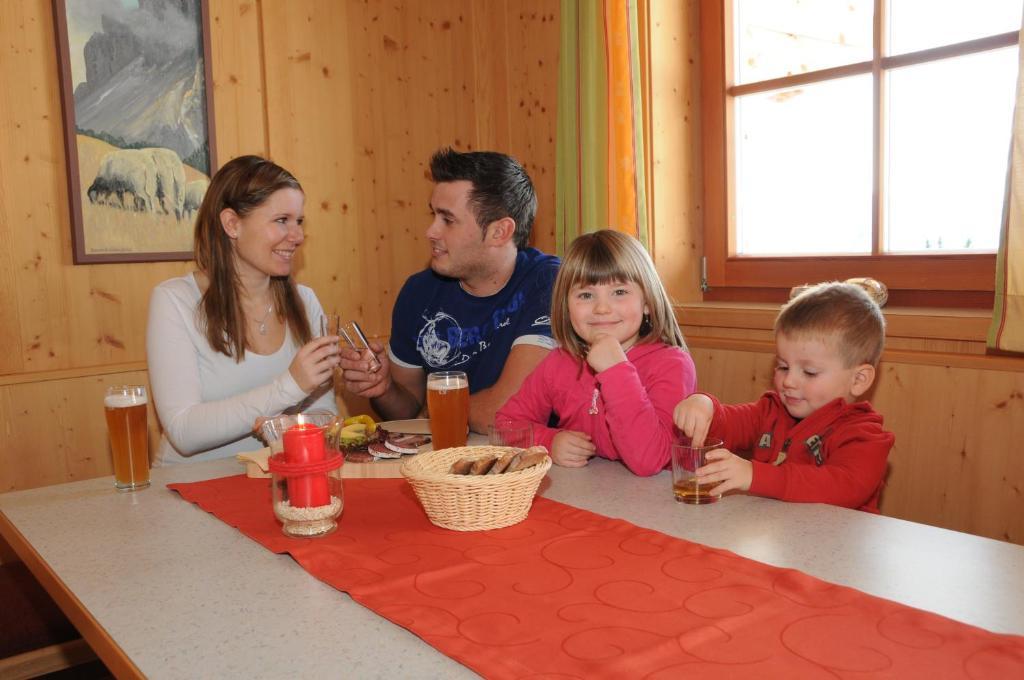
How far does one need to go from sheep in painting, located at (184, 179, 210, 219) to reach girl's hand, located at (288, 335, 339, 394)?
139cm

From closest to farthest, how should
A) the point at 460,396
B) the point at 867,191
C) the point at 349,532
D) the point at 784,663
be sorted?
the point at 784,663 < the point at 349,532 < the point at 460,396 < the point at 867,191

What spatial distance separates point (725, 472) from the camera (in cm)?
125

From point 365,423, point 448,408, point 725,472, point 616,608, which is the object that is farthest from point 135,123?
point 616,608

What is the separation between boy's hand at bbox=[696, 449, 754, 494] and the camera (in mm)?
1251

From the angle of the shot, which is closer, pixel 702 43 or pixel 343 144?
pixel 702 43

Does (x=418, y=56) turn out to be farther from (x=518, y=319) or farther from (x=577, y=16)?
(x=518, y=319)

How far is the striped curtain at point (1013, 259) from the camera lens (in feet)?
6.18

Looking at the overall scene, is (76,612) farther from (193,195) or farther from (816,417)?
(193,195)

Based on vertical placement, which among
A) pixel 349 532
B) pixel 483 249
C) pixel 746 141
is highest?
pixel 746 141

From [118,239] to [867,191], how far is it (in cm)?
237

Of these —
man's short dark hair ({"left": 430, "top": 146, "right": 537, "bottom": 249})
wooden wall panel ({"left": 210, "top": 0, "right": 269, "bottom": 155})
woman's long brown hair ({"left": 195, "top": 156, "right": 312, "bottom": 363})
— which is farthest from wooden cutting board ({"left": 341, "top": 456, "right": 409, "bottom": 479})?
wooden wall panel ({"left": 210, "top": 0, "right": 269, "bottom": 155})

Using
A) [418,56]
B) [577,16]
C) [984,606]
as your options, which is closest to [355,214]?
[418,56]

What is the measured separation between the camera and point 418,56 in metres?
3.52

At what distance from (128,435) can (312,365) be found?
0.44m
